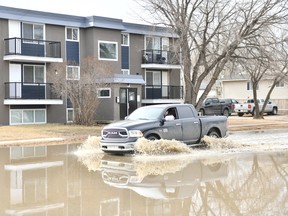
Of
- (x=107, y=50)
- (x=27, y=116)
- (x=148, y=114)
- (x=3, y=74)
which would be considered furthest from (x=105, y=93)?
(x=148, y=114)

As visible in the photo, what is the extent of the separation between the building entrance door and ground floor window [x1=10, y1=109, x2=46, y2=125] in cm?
558

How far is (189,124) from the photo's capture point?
17.6 metres

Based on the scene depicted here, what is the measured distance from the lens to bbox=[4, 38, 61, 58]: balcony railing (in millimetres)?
30188

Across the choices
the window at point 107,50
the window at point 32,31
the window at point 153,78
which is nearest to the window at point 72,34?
the window at point 107,50

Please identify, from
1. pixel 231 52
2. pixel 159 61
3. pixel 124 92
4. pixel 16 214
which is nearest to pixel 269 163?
pixel 16 214

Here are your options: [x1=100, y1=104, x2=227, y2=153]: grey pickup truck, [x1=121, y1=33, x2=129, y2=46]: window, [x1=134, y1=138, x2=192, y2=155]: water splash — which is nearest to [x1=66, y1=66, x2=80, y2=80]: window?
[x1=121, y1=33, x2=129, y2=46]: window

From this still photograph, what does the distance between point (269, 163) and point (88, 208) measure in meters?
7.41

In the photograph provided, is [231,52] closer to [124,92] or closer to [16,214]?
[124,92]

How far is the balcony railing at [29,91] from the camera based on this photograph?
30.1 m

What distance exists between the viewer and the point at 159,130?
16531mm

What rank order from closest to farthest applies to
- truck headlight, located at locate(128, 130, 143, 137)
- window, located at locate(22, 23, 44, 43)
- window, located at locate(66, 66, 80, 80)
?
truck headlight, located at locate(128, 130, 143, 137) → window, located at locate(66, 66, 80, 80) → window, located at locate(22, 23, 44, 43)

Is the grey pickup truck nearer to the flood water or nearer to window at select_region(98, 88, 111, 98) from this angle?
the flood water

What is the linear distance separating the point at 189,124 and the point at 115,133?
312 cm

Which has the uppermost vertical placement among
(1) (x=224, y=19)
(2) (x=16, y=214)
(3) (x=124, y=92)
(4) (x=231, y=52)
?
(1) (x=224, y=19)
